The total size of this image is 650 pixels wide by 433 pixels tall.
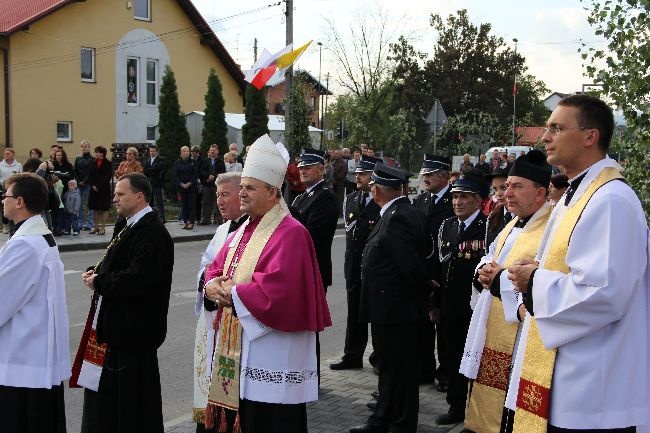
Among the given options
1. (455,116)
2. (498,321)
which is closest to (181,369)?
(498,321)

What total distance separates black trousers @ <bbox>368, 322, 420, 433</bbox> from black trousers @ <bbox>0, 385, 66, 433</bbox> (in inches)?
93.8

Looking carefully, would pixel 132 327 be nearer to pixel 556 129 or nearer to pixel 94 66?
pixel 556 129

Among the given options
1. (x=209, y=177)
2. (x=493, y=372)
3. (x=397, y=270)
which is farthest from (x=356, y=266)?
(x=209, y=177)

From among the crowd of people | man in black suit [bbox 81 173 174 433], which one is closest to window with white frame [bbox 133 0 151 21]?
the crowd of people

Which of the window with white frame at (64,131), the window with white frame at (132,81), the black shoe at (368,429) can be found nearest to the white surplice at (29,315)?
the black shoe at (368,429)

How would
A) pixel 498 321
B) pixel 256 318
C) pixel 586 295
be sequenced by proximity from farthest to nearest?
pixel 498 321
pixel 256 318
pixel 586 295

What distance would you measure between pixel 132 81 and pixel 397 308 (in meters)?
32.3

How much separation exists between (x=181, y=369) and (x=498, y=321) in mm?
3719

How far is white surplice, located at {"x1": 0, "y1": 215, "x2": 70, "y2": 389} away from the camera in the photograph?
15.8 ft

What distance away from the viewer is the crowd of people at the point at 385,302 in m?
3.21

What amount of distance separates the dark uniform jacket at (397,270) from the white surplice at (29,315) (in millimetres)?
2329

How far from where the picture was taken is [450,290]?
6570mm

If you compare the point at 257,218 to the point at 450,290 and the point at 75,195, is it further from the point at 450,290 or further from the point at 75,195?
the point at 75,195

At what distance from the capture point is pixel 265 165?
4.60 m
